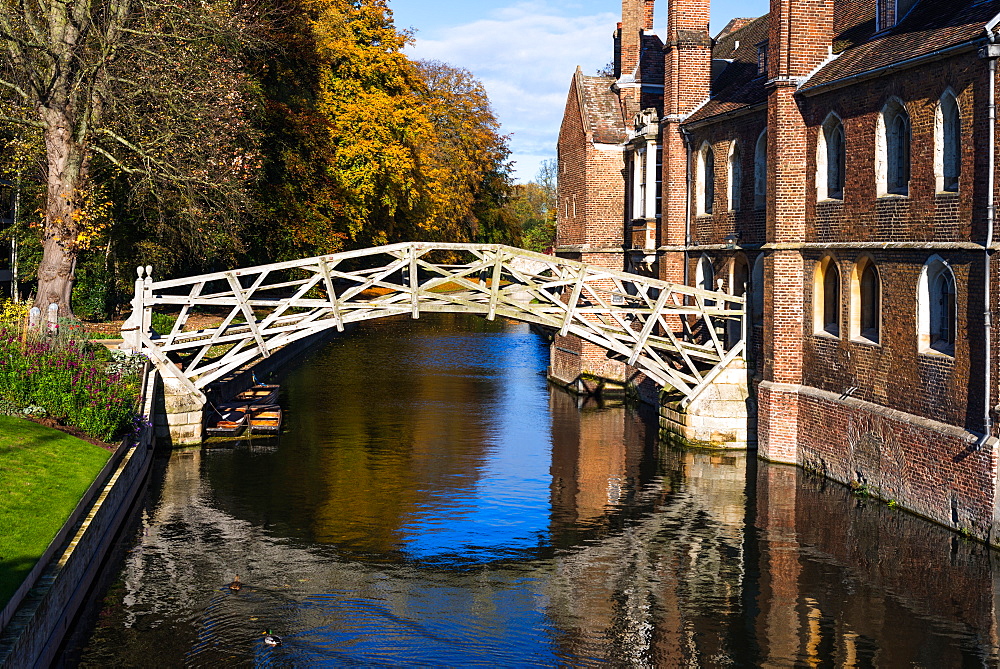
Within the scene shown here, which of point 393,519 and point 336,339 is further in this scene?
point 336,339

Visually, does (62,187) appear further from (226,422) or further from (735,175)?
(735,175)

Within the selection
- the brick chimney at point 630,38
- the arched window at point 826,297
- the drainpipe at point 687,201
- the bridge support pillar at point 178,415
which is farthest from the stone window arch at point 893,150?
the brick chimney at point 630,38

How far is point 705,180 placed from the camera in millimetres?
31688

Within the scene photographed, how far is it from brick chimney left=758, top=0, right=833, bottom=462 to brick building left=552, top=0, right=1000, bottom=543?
4 cm

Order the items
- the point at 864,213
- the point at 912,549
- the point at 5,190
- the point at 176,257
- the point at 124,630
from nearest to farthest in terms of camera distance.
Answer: the point at 124,630, the point at 912,549, the point at 864,213, the point at 5,190, the point at 176,257

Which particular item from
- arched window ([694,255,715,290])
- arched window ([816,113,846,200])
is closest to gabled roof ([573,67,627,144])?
arched window ([694,255,715,290])

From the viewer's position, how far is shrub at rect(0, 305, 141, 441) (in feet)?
67.5

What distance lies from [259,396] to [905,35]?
18.2 m

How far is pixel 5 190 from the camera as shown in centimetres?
3444

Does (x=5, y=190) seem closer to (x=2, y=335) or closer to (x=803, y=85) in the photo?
(x=2, y=335)

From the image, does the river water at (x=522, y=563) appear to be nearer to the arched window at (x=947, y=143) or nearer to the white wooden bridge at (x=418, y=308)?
the white wooden bridge at (x=418, y=308)

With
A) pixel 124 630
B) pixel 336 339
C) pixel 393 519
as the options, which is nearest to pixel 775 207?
pixel 393 519

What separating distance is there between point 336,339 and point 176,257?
673 inches

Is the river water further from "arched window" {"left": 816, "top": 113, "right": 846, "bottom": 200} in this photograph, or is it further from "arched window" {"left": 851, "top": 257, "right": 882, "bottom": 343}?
"arched window" {"left": 816, "top": 113, "right": 846, "bottom": 200}
